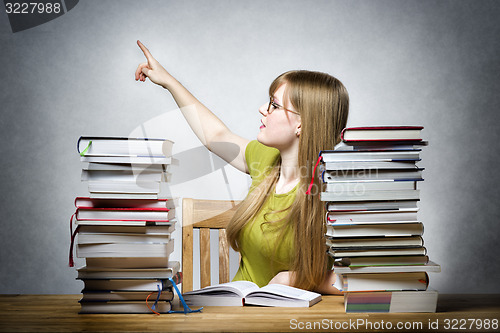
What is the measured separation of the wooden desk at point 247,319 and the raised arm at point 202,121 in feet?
2.91

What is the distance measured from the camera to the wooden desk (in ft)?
3.14

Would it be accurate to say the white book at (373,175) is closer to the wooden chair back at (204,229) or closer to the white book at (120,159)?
the white book at (120,159)

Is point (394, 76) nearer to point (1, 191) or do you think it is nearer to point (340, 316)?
point (340, 316)

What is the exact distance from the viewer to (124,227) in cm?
110

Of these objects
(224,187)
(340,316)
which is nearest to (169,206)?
(340,316)

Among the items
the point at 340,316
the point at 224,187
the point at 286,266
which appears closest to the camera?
Result: the point at 340,316

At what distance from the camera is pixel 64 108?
2668mm

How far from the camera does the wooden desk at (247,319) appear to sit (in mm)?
956

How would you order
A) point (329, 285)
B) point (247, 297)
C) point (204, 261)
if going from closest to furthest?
point (247, 297) < point (329, 285) < point (204, 261)

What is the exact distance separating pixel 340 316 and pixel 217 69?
1.89m

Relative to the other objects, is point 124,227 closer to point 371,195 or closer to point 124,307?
point 124,307

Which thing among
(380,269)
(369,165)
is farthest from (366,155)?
(380,269)

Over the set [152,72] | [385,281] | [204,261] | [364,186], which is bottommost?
[204,261]

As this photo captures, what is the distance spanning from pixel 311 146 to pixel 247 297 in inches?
23.0
